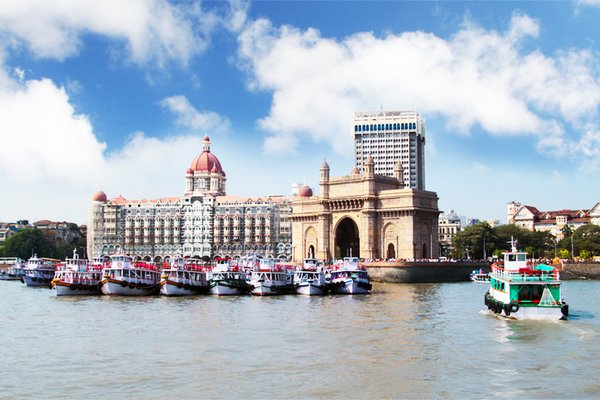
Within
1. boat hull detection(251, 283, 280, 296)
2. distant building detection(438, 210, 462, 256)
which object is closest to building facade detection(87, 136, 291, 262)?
distant building detection(438, 210, 462, 256)

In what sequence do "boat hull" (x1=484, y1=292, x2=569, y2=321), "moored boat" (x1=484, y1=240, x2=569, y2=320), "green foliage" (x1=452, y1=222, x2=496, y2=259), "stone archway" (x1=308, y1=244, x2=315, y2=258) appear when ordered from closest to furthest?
"boat hull" (x1=484, y1=292, x2=569, y2=321) → "moored boat" (x1=484, y1=240, x2=569, y2=320) → "stone archway" (x1=308, y1=244, x2=315, y2=258) → "green foliage" (x1=452, y1=222, x2=496, y2=259)

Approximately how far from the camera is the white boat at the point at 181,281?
61.8 meters

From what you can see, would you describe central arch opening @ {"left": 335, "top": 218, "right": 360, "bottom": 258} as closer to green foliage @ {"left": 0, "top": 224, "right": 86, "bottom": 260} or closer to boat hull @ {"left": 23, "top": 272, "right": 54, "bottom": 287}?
boat hull @ {"left": 23, "top": 272, "right": 54, "bottom": 287}

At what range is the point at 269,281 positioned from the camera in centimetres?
6238

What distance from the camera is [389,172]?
586 ft

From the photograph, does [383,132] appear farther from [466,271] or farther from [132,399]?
[132,399]

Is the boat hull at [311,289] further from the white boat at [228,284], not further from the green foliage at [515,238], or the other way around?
the green foliage at [515,238]

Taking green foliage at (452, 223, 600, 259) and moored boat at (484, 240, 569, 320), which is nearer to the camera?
moored boat at (484, 240, 569, 320)

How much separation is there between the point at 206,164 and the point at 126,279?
9941 centimetres

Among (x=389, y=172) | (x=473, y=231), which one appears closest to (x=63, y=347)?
(x=473, y=231)

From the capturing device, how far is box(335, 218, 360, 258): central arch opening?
11050cm

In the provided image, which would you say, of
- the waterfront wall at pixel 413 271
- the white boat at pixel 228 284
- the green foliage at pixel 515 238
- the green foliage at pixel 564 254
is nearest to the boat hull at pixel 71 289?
the white boat at pixel 228 284

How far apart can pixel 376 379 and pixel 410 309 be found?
80.2 feet

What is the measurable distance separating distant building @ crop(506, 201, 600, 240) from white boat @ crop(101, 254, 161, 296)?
105 m
